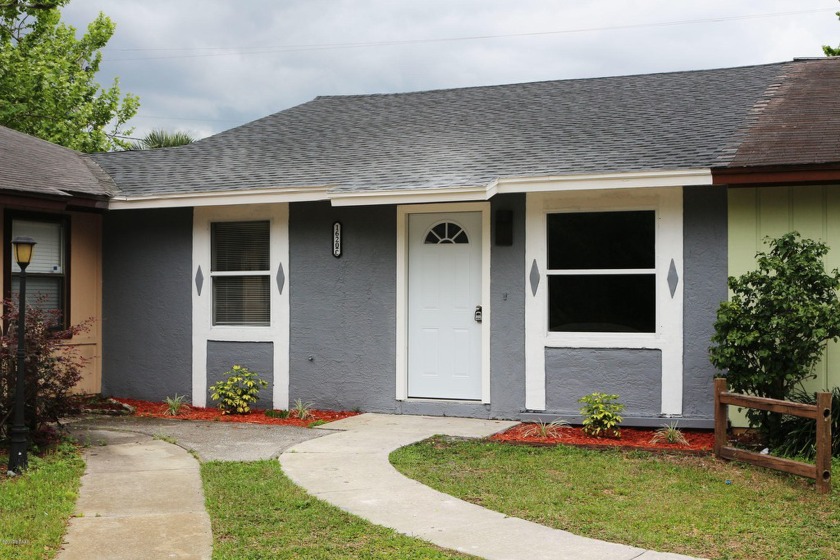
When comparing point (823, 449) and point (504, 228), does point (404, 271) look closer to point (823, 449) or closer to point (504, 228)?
point (504, 228)

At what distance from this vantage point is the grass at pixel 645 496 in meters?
5.08

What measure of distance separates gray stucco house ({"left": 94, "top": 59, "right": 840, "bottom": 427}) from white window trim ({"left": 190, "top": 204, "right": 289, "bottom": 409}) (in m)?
0.02

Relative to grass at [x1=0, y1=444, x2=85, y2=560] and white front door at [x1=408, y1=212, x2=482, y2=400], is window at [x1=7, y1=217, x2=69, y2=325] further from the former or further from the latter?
white front door at [x1=408, y1=212, x2=482, y2=400]

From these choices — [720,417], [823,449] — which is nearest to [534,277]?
[720,417]

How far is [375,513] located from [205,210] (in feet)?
21.2

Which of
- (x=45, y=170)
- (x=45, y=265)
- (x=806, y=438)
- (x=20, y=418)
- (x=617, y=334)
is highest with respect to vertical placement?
(x=45, y=170)

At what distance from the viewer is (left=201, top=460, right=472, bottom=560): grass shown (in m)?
4.79

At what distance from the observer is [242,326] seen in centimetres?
1088

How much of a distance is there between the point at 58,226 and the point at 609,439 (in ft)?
25.0

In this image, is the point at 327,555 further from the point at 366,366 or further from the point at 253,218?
the point at 253,218

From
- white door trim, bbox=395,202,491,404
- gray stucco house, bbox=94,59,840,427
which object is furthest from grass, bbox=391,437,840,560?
white door trim, bbox=395,202,491,404

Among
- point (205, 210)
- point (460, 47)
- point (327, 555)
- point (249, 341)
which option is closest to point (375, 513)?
point (327, 555)

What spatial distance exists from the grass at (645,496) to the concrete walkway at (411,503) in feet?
0.60

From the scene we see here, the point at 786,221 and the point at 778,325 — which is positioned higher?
the point at 786,221
